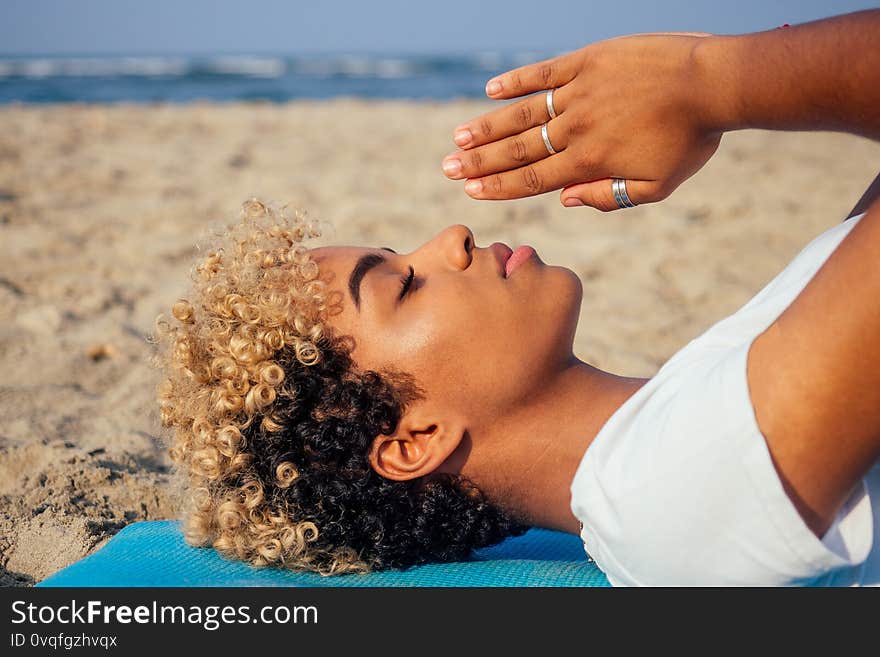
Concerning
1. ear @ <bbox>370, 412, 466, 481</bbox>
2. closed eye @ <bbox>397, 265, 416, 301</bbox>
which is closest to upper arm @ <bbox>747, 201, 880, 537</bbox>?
ear @ <bbox>370, 412, 466, 481</bbox>

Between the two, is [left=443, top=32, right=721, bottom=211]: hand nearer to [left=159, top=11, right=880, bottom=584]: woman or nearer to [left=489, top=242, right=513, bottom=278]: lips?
[left=159, top=11, right=880, bottom=584]: woman

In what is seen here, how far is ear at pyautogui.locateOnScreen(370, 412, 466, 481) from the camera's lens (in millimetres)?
2037

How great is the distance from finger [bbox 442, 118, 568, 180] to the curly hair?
47 centimetres

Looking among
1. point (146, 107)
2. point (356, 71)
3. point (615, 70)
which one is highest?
point (356, 71)

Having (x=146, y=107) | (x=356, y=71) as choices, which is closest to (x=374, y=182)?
(x=146, y=107)

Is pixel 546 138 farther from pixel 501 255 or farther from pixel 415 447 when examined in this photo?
pixel 415 447

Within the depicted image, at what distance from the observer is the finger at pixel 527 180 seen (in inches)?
82.6

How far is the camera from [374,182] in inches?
299

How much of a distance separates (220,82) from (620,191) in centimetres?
2556

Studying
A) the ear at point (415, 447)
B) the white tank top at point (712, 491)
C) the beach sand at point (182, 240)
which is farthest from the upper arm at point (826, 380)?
the beach sand at point (182, 240)

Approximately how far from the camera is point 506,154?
2.12m

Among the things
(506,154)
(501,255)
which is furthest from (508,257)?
(506,154)
